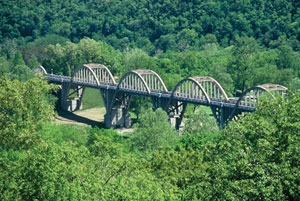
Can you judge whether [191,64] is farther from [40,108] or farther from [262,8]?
[40,108]

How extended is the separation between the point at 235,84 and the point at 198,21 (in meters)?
58.6

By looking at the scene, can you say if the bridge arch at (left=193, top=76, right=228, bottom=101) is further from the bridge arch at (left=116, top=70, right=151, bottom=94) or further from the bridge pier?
the bridge pier

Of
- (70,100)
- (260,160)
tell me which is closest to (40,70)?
(70,100)

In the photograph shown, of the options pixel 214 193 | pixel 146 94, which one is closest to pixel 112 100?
pixel 146 94

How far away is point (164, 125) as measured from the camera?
6328 cm

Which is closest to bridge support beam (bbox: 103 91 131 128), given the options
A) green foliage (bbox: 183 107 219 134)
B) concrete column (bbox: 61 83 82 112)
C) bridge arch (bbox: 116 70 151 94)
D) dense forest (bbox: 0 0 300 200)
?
dense forest (bbox: 0 0 300 200)

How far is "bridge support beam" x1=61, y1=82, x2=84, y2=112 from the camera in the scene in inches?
4254

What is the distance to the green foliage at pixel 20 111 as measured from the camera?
4066cm

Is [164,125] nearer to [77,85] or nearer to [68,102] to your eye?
[77,85]

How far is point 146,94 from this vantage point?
87.3m

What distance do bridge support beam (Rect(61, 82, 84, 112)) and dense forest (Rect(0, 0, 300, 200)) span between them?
7255 mm

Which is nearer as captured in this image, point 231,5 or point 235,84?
point 235,84

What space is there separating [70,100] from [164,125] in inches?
1883

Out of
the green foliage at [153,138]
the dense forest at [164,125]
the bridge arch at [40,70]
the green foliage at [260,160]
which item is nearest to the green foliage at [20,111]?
the dense forest at [164,125]
